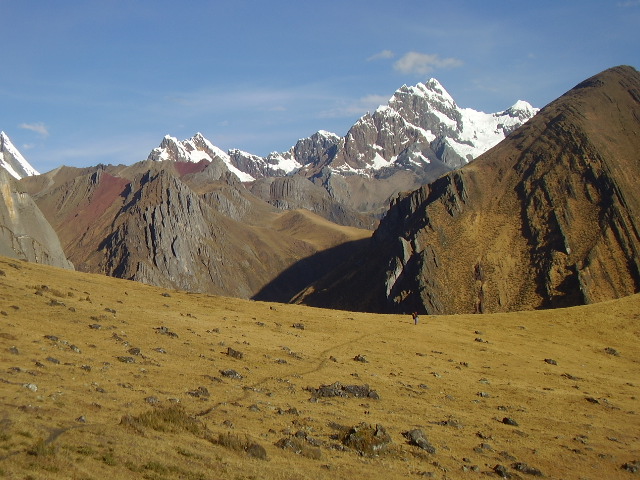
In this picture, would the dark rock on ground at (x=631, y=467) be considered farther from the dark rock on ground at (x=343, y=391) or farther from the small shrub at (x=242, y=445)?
the small shrub at (x=242, y=445)

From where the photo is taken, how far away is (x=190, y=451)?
18.2 metres

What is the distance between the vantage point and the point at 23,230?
379ft

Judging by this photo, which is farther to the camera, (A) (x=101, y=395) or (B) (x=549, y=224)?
(B) (x=549, y=224)

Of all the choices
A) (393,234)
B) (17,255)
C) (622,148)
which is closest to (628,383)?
(17,255)

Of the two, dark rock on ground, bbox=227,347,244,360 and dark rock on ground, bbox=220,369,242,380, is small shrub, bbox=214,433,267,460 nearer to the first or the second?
dark rock on ground, bbox=220,369,242,380

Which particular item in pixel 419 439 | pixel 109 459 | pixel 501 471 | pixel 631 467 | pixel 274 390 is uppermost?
pixel 109 459

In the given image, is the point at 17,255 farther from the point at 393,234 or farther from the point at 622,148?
the point at 622,148

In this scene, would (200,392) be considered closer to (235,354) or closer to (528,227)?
(235,354)

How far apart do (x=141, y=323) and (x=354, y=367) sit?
45.8 feet

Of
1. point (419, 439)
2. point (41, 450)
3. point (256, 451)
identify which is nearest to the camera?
point (41, 450)

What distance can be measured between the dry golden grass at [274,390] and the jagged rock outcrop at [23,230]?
60060 millimetres

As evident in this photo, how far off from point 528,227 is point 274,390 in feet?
420

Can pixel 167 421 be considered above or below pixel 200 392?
above

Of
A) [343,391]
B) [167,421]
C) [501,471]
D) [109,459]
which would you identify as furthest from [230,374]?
[109,459]
